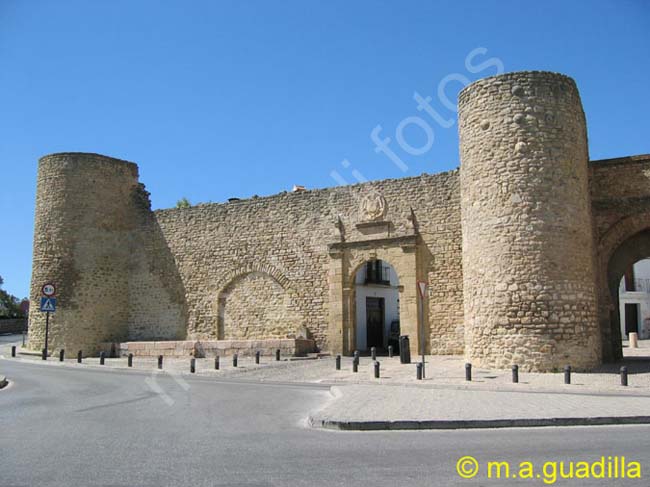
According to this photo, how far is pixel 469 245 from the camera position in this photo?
1644cm

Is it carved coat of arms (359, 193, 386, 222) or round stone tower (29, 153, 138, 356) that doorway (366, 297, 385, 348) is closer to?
carved coat of arms (359, 193, 386, 222)

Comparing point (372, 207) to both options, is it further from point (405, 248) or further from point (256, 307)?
point (256, 307)

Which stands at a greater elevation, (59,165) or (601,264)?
(59,165)

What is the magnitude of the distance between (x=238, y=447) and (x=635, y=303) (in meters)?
38.0

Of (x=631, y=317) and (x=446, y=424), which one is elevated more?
(x=631, y=317)

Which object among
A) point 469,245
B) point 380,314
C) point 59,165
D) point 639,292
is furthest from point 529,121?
point 639,292

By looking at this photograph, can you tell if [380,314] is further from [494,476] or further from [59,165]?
[494,476]

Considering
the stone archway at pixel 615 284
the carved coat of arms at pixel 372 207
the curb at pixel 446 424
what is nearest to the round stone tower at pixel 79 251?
the carved coat of arms at pixel 372 207

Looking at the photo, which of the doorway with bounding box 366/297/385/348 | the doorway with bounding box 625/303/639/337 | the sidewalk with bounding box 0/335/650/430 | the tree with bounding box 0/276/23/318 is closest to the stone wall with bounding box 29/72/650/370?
the sidewalk with bounding box 0/335/650/430

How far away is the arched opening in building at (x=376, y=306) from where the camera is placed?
2753 cm

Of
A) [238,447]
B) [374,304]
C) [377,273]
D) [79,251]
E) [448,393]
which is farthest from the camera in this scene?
[377,273]

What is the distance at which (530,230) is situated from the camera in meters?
15.1

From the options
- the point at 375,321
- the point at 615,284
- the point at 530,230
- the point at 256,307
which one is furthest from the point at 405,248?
the point at 375,321

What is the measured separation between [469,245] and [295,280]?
750cm
